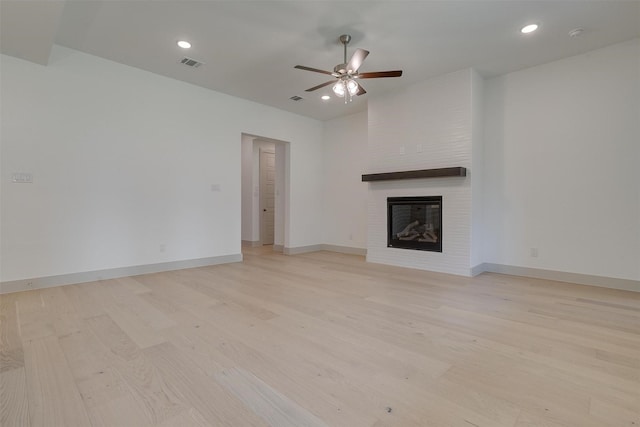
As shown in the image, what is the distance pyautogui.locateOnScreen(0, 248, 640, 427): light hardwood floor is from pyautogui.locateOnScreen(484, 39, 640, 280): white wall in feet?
2.20

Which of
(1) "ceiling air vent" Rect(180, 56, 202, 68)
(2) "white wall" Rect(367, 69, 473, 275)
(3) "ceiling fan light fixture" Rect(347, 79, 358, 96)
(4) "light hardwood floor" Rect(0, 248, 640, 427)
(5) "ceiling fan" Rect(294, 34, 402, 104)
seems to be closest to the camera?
(4) "light hardwood floor" Rect(0, 248, 640, 427)

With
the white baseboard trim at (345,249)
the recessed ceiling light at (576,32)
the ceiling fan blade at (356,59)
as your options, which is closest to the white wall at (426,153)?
the white baseboard trim at (345,249)

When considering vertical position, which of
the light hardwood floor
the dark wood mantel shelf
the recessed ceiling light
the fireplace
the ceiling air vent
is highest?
the ceiling air vent

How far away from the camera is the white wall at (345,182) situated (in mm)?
6027

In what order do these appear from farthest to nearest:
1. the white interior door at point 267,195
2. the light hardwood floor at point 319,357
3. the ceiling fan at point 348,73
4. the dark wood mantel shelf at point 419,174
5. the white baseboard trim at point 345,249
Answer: the white interior door at point 267,195, the white baseboard trim at point 345,249, the dark wood mantel shelf at point 419,174, the ceiling fan at point 348,73, the light hardwood floor at point 319,357

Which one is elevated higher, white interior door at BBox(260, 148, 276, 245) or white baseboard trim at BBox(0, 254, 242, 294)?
white interior door at BBox(260, 148, 276, 245)

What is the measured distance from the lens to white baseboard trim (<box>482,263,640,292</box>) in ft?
11.4

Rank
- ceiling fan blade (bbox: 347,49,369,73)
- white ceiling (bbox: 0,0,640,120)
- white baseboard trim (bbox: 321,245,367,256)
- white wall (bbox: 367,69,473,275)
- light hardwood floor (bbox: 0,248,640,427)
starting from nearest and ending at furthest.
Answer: light hardwood floor (bbox: 0,248,640,427) < white ceiling (bbox: 0,0,640,120) < ceiling fan blade (bbox: 347,49,369,73) < white wall (bbox: 367,69,473,275) < white baseboard trim (bbox: 321,245,367,256)

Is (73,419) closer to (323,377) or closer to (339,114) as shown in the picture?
(323,377)

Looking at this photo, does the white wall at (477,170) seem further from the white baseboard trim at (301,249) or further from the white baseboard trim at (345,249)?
the white baseboard trim at (301,249)

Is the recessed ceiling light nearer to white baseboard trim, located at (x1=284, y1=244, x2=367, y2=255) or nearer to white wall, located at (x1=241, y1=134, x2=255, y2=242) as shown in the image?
white baseboard trim, located at (x1=284, y1=244, x2=367, y2=255)

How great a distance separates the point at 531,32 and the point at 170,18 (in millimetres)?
3864

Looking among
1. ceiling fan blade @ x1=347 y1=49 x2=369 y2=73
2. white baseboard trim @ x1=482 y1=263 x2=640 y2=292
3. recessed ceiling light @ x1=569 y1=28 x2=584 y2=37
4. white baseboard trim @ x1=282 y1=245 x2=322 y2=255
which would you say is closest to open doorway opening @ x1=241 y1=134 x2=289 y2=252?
white baseboard trim @ x1=282 y1=245 x2=322 y2=255

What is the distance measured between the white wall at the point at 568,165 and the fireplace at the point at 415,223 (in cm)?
77
